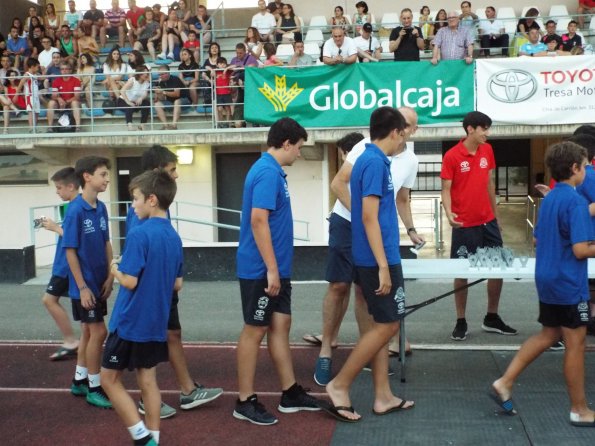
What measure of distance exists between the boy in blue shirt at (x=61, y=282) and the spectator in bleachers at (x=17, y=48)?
12.7 m

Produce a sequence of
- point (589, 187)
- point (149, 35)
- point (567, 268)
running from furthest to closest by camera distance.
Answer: point (149, 35) < point (589, 187) < point (567, 268)

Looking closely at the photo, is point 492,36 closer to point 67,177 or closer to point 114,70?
point 114,70

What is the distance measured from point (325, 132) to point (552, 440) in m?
10.0

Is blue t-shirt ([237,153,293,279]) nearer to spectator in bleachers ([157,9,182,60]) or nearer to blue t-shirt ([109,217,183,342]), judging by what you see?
blue t-shirt ([109,217,183,342])

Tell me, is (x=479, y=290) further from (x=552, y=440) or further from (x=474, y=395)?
(x=552, y=440)

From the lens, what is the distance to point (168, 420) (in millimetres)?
5871

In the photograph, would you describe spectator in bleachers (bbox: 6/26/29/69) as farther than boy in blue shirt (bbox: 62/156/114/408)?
Yes

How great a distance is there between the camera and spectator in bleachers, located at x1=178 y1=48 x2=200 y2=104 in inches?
638

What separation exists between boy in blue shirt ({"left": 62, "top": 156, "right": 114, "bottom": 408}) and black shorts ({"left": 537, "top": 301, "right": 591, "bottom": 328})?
3191 mm

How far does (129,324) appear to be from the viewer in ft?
16.5

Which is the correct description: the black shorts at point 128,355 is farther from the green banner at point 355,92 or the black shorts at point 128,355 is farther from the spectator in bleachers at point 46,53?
the spectator in bleachers at point 46,53

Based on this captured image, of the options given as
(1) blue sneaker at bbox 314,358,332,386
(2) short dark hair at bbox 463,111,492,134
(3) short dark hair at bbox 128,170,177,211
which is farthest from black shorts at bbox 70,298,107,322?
(2) short dark hair at bbox 463,111,492,134

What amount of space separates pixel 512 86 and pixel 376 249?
9.42 metres

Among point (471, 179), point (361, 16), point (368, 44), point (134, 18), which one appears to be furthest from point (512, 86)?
point (134, 18)
